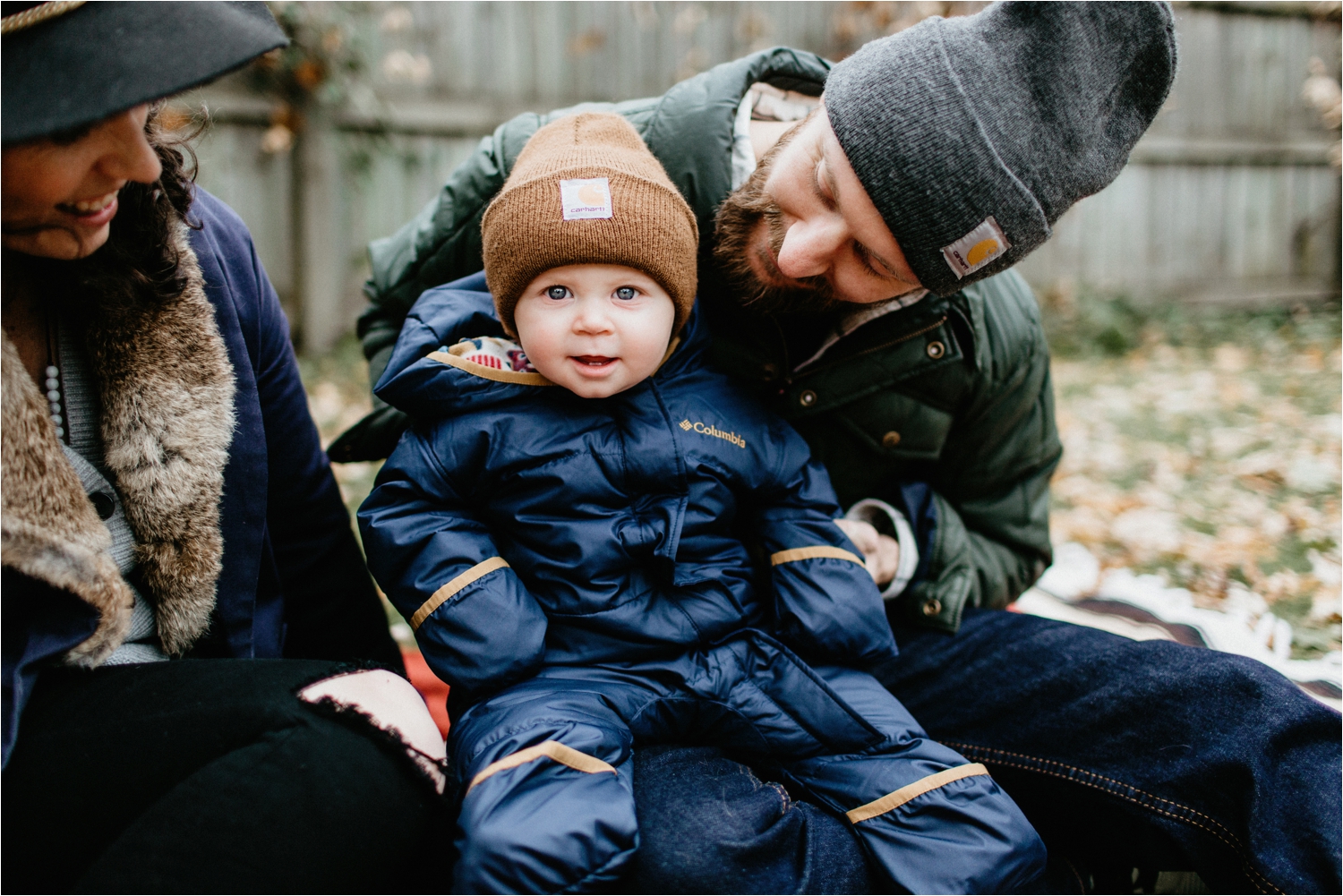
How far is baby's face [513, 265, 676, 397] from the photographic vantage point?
153 centimetres

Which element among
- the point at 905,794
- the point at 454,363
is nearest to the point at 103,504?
the point at 454,363

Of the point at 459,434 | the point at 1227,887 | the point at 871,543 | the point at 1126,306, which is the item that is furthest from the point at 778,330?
the point at 1126,306

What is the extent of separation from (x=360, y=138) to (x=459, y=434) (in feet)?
13.8

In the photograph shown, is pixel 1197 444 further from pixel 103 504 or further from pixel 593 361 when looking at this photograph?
pixel 103 504

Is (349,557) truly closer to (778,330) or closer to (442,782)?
(442,782)

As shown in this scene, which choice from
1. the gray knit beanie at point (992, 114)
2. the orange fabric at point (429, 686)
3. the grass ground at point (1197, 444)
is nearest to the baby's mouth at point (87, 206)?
the gray knit beanie at point (992, 114)

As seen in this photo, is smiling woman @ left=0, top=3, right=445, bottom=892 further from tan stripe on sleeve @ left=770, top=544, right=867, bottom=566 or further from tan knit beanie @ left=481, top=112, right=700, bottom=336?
tan stripe on sleeve @ left=770, top=544, right=867, bottom=566

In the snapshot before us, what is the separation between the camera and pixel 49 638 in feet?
4.16

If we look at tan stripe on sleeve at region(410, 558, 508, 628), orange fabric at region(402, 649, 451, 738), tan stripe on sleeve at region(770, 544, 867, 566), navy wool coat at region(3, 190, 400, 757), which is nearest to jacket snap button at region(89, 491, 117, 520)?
navy wool coat at region(3, 190, 400, 757)

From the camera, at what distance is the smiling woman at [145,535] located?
1.10 metres

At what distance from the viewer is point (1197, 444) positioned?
4289 millimetres

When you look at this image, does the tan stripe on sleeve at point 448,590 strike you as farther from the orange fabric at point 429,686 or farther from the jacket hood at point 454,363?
the orange fabric at point 429,686

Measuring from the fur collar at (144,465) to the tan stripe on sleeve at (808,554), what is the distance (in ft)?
3.14

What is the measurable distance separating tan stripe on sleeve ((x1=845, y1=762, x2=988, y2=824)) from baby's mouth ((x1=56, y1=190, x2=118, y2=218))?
4.55ft
